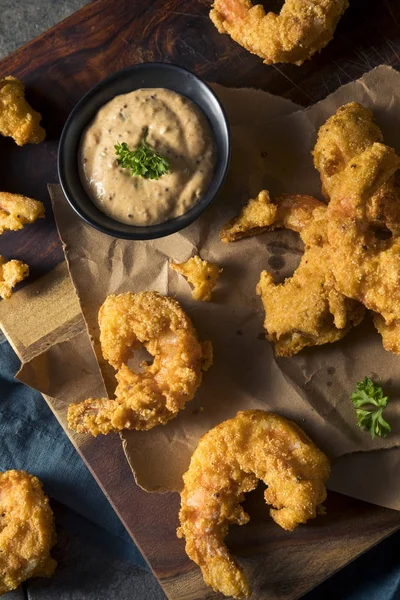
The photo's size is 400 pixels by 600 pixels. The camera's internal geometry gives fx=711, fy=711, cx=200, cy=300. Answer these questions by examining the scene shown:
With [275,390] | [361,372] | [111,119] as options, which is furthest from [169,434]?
[111,119]

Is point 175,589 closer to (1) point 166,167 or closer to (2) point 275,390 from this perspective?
(2) point 275,390

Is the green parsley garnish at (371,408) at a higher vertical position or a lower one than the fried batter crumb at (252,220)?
lower

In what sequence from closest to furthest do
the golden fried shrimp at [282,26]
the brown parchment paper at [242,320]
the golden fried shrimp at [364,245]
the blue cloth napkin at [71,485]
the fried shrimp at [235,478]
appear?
the golden fried shrimp at [364,245] < the fried shrimp at [235,478] < the golden fried shrimp at [282,26] < the brown parchment paper at [242,320] < the blue cloth napkin at [71,485]

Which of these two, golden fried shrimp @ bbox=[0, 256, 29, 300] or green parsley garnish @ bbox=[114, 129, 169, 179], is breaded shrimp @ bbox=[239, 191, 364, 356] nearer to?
green parsley garnish @ bbox=[114, 129, 169, 179]

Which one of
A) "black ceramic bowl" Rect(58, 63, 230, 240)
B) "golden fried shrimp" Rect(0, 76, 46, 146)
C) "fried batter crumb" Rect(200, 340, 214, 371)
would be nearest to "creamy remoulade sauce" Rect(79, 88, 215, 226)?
"black ceramic bowl" Rect(58, 63, 230, 240)

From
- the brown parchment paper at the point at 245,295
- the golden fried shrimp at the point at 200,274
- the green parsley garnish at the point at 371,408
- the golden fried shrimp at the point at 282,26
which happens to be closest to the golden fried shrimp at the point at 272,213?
the brown parchment paper at the point at 245,295

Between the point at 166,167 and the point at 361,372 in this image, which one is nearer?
the point at 166,167

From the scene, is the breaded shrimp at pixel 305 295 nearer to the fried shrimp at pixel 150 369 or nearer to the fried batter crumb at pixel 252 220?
the fried batter crumb at pixel 252 220
